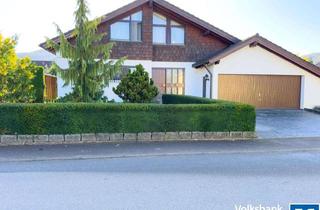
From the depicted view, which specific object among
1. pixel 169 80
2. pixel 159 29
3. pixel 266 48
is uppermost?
pixel 159 29

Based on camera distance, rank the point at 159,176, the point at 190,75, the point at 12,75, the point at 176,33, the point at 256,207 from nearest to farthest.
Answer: the point at 256,207 → the point at 159,176 → the point at 12,75 → the point at 176,33 → the point at 190,75

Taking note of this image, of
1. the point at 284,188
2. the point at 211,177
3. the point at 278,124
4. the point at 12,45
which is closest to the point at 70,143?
the point at 12,45

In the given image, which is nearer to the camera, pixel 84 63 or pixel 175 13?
pixel 84 63

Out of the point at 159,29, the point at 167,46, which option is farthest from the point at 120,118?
the point at 159,29

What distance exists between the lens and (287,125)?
42.6ft

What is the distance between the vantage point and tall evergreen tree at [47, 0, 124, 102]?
1205 cm

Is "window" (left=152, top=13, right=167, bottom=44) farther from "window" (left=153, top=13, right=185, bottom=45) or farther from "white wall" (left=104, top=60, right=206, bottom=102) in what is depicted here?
"white wall" (left=104, top=60, right=206, bottom=102)

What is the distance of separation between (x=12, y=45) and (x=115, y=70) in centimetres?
395

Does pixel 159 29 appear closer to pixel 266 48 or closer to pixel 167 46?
pixel 167 46

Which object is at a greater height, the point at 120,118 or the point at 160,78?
the point at 160,78

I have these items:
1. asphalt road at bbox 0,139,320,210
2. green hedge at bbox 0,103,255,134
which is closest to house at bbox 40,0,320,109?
green hedge at bbox 0,103,255,134

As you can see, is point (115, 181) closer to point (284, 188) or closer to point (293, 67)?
point (284, 188)

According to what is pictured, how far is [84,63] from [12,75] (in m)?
2.84

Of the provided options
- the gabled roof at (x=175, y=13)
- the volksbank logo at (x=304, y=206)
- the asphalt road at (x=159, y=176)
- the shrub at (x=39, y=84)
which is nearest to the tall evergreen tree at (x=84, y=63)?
the shrub at (x=39, y=84)
